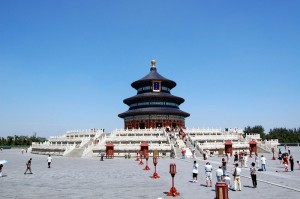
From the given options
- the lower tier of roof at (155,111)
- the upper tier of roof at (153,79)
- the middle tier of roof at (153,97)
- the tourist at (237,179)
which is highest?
the upper tier of roof at (153,79)

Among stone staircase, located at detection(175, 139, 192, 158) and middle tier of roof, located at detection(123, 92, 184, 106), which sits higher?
middle tier of roof, located at detection(123, 92, 184, 106)

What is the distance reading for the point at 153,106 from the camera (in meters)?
75.8

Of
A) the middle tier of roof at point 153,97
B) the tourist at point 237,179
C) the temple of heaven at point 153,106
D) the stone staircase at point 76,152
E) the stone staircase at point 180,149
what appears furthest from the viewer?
the middle tier of roof at point 153,97

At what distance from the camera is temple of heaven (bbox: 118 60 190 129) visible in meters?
73.2

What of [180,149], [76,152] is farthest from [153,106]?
[180,149]

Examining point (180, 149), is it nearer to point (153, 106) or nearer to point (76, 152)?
point (76, 152)

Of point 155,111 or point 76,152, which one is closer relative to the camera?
point 76,152

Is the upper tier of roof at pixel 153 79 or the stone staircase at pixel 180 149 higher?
the upper tier of roof at pixel 153 79

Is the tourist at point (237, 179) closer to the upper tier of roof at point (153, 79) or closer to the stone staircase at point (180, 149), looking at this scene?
the stone staircase at point (180, 149)

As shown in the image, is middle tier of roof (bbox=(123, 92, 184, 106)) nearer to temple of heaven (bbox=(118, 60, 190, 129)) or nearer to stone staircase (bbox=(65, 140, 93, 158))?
temple of heaven (bbox=(118, 60, 190, 129))

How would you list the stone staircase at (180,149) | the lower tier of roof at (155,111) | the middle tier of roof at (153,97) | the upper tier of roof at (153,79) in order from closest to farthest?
the stone staircase at (180,149) → the lower tier of roof at (155,111) → the middle tier of roof at (153,97) → the upper tier of roof at (153,79)

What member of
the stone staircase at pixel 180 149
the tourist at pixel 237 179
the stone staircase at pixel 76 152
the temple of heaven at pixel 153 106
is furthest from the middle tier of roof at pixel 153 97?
the tourist at pixel 237 179

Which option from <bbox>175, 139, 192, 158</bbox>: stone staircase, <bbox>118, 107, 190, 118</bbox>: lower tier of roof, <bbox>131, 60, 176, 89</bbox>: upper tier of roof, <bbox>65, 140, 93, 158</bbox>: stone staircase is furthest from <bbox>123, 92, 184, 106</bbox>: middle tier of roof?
<bbox>65, 140, 93, 158</bbox>: stone staircase

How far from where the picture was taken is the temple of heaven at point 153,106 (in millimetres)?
73188
